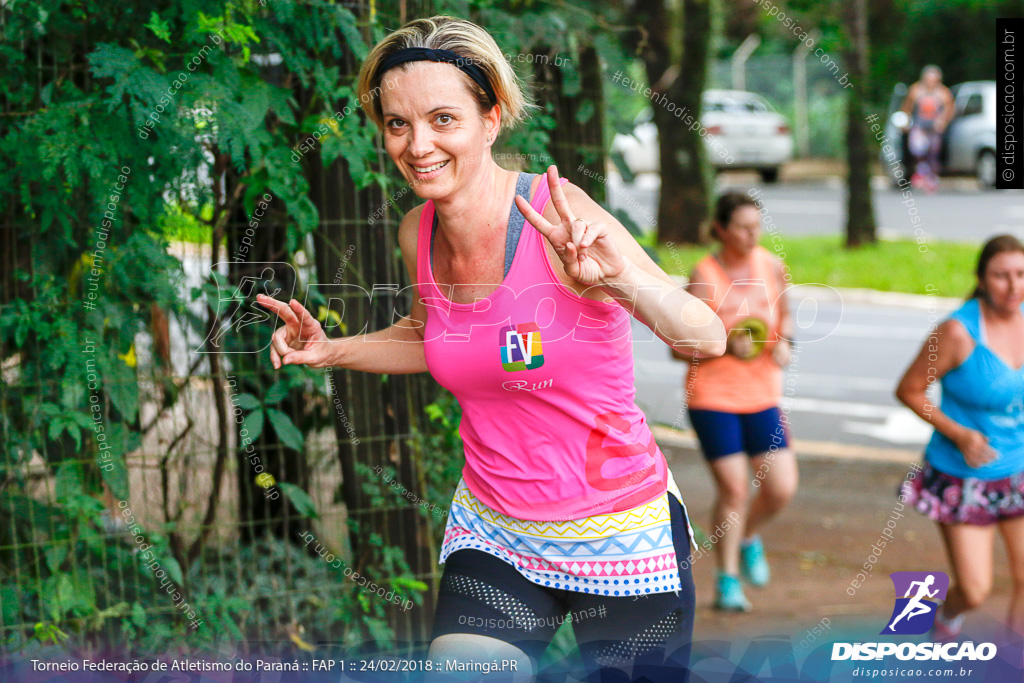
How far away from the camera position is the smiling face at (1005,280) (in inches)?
139

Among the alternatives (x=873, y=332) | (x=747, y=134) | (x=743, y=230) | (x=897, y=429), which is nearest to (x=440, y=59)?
(x=743, y=230)

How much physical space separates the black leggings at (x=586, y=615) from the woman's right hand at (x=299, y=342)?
57 cm

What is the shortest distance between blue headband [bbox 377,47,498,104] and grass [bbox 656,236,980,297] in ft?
31.2

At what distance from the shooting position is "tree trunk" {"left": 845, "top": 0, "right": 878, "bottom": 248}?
10.4 metres

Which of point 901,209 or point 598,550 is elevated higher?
point 901,209

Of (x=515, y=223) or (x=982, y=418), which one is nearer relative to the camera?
(x=515, y=223)

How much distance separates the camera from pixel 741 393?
442 centimetres

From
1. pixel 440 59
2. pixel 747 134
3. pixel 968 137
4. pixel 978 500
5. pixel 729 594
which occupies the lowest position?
pixel 729 594

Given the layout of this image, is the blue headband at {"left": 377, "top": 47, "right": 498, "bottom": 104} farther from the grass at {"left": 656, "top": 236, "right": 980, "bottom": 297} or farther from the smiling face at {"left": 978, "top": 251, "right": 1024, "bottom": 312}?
the grass at {"left": 656, "top": 236, "right": 980, "bottom": 297}

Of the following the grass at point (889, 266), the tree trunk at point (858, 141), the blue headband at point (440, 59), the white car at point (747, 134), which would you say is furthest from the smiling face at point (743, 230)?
the white car at point (747, 134)

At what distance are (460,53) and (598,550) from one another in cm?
105

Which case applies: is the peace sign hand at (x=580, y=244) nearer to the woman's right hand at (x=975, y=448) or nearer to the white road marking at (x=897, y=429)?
the woman's right hand at (x=975, y=448)

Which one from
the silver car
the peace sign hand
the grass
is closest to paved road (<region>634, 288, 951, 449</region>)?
the grass

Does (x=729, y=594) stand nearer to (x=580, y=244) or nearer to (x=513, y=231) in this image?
(x=513, y=231)
